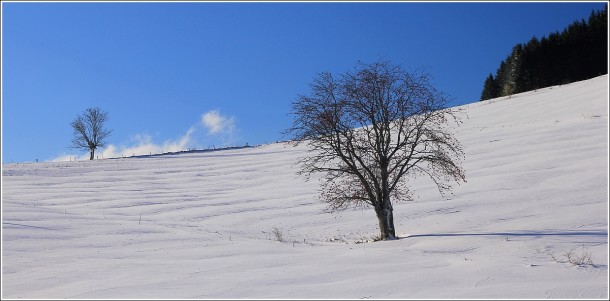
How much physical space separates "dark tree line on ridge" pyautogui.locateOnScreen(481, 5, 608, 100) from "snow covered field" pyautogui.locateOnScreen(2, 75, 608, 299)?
34.9 m

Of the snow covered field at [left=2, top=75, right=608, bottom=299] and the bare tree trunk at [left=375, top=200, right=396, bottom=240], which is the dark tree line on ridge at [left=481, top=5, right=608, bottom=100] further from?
the bare tree trunk at [left=375, top=200, right=396, bottom=240]

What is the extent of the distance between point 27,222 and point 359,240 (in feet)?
35.0

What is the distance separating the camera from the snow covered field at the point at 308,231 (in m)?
8.84

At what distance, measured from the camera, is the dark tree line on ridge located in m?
67.2

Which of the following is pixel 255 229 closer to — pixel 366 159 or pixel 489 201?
pixel 366 159

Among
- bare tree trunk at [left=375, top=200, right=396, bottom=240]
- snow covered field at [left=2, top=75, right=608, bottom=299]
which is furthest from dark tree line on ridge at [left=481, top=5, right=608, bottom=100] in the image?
bare tree trunk at [left=375, top=200, right=396, bottom=240]

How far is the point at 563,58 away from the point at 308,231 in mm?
62929

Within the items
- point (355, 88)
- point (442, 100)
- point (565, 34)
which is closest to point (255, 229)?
point (355, 88)

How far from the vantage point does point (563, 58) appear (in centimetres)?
6856

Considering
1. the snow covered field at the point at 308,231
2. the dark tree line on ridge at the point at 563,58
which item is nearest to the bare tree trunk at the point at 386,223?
the snow covered field at the point at 308,231

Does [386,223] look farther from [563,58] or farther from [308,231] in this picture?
[563,58]

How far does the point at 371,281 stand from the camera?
8.88 meters

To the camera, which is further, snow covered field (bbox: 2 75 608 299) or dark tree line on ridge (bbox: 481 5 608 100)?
dark tree line on ridge (bbox: 481 5 608 100)

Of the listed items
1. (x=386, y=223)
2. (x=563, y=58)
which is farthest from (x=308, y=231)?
(x=563, y=58)
